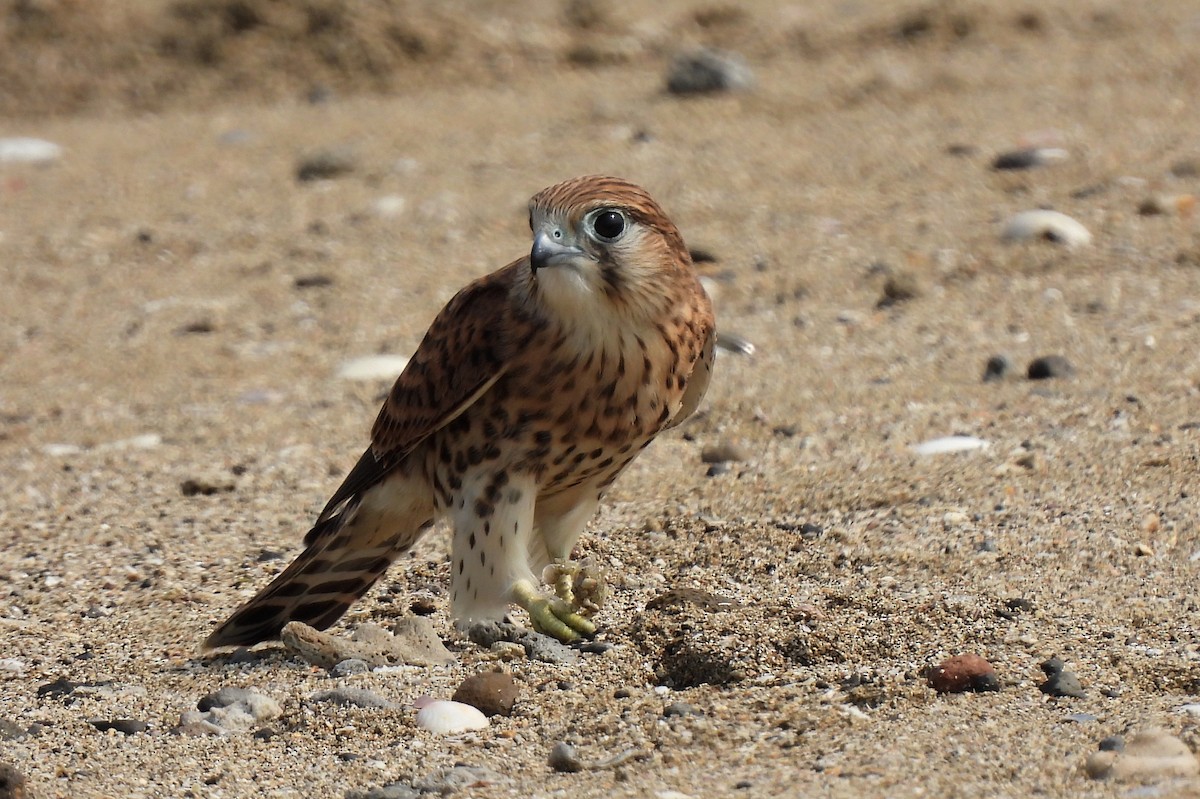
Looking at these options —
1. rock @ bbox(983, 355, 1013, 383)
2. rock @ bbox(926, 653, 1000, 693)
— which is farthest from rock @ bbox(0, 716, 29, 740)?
rock @ bbox(983, 355, 1013, 383)

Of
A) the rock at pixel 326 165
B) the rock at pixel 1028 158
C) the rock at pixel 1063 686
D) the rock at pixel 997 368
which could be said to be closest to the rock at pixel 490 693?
the rock at pixel 1063 686

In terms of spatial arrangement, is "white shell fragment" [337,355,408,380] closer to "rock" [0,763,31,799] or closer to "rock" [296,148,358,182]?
"rock" [296,148,358,182]

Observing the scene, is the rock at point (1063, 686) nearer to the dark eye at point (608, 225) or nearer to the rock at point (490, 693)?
the rock at point (490, 693)

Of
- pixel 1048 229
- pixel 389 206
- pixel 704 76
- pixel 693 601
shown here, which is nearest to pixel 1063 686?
pixel 693 601

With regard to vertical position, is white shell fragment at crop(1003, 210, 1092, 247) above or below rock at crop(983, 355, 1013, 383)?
above

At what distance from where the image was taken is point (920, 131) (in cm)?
809

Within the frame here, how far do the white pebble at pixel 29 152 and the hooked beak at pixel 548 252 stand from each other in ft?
19.1

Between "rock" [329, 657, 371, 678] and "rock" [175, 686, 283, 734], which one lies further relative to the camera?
"rock" [329, 657, 371, 678]

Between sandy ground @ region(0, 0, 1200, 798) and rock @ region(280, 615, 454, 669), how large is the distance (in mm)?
55

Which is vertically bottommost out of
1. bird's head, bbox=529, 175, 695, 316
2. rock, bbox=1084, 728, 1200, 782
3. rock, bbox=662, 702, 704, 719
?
rock, bbox=662, 702, 704, 719

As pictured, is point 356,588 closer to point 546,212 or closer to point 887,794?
point 546,212

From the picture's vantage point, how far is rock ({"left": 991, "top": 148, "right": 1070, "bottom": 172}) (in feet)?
24.4

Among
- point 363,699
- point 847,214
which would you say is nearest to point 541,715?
point 363,699

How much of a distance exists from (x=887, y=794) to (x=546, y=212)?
4.38ft
